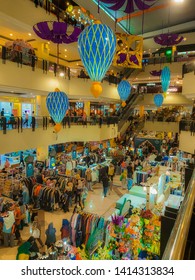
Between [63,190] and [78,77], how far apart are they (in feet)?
26.5

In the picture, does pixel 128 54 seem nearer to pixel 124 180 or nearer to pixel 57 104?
pixel 57 104

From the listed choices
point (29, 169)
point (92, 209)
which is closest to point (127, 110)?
point (29, 169)

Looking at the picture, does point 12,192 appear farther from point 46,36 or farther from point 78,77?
point 78,77

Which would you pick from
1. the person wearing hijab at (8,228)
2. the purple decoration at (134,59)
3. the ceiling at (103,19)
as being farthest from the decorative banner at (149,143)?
the person wearing hijab at (8,228)

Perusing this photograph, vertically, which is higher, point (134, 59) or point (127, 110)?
point (134, 59)

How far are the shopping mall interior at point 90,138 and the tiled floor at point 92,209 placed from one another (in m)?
0.05

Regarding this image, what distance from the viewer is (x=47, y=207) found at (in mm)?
9945

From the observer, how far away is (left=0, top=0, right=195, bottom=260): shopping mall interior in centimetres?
418

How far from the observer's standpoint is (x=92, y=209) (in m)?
10.7

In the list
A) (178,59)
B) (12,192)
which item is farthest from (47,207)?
(178,59)

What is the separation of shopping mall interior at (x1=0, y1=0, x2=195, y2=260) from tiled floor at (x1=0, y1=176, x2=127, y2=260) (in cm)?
5

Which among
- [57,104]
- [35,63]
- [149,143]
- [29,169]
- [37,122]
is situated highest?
[35,63]

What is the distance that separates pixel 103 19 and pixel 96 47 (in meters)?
14.2

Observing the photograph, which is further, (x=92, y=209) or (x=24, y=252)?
(x=92, y=209)
